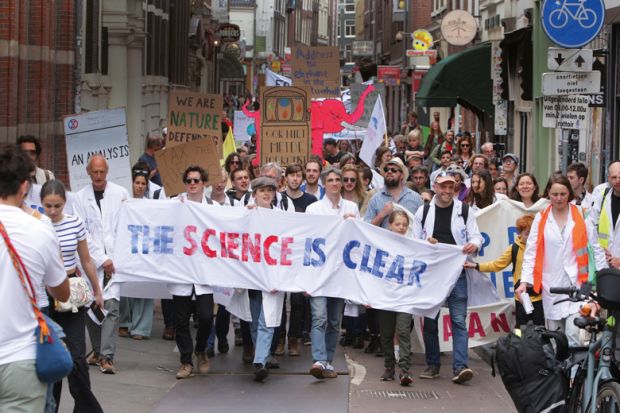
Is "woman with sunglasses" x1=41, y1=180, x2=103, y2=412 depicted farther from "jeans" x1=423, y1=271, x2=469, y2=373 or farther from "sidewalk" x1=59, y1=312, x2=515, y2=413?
"jeans" x1=423, y1=271, x2=469, y2=373

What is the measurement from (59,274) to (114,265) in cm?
557

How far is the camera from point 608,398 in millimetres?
7270

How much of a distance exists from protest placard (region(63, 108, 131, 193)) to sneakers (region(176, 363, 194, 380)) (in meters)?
2.77

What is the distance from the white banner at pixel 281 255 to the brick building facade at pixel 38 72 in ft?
18.7

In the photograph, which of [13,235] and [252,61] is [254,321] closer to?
[13,235]

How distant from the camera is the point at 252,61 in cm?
10225

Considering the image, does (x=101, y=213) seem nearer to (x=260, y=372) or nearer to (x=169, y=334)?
(x=260, y=372)

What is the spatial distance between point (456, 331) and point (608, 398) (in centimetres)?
399

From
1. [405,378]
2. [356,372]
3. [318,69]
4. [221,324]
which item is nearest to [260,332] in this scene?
[356,372]

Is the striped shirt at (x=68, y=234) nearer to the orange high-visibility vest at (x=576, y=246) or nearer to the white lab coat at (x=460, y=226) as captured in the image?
the orange high-visibility vest at (x=576, y=246)

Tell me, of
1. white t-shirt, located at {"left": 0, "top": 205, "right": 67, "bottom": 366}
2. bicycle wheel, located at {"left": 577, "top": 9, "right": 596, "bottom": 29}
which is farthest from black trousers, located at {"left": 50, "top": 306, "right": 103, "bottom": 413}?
bicycle wheel, located at {"left": 577, "top": 9, "right": 596, "bottom": 29}

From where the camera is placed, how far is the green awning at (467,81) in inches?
1182

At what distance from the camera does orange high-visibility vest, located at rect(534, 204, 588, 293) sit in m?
10.2

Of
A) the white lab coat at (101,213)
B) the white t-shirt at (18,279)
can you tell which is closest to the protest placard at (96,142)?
the white lab coat at (101,213)
